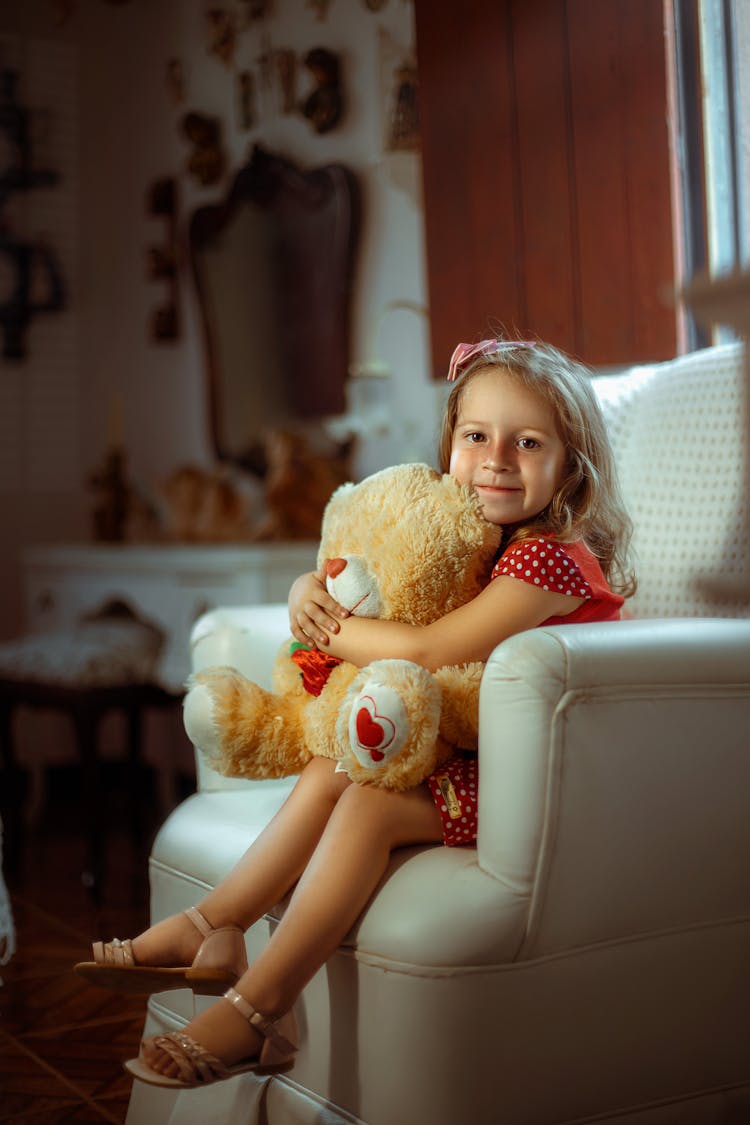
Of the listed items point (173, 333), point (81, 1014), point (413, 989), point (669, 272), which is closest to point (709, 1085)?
point (413, 989)

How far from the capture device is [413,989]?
4.08ft

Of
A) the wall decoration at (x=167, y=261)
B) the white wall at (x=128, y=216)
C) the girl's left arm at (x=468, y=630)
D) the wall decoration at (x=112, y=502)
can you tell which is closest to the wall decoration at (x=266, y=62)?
the white wall at (x=128, y=216)

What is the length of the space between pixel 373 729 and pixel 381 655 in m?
0.13

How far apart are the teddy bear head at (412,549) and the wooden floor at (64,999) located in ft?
2.70

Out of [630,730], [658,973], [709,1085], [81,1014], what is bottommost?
[81,1014]

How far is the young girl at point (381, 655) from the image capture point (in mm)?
1285

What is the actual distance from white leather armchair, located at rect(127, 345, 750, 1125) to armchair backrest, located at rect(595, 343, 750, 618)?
1.12 ft

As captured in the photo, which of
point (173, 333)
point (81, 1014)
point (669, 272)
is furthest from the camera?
point (173, 333)

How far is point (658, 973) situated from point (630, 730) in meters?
0.26

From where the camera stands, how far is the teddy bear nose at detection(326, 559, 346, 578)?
1486mm

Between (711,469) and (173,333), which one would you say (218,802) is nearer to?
(711,469)

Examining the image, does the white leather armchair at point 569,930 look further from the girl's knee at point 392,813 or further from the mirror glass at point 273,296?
the mirror glass at point 273,296

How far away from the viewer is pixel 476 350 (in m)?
1.62

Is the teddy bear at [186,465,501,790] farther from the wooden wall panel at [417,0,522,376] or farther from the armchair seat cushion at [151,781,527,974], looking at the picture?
the wooden wall panel at [417,0,522,376]
